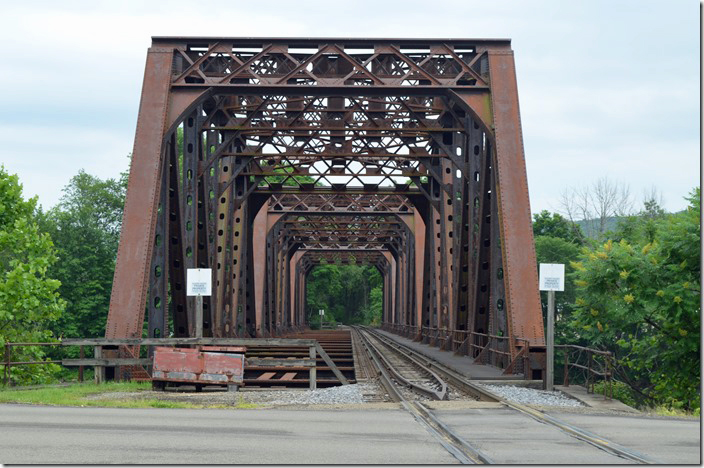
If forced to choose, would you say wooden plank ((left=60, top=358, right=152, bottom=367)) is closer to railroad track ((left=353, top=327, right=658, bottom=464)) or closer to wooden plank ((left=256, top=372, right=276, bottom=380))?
wooden plank ((left=256, top=372, right=276, bottom=380))

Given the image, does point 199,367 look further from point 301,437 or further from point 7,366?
point 301,437

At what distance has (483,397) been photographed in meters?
14.6

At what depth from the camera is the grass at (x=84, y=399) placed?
12789 mm

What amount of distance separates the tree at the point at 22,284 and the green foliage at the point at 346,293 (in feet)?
289

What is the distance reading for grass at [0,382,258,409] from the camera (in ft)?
42.0

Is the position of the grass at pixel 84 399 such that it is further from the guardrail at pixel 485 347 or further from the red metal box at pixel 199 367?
the guardrail at pixel 485 347

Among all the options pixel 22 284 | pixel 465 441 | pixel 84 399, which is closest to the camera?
pixel 465 441

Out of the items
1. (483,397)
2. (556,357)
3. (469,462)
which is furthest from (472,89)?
(556,357)

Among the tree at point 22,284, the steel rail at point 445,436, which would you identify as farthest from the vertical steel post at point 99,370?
the tree at point 22,284

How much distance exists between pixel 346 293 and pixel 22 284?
108m

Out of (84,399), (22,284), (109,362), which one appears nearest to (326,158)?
(22,284)

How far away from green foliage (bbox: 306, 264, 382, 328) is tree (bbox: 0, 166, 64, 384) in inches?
3467

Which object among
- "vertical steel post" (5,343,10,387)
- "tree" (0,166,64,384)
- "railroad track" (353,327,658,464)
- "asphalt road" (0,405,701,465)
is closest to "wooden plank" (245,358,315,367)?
"railroad track" (353,327,658,464)

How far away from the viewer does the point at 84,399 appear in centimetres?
1350
